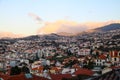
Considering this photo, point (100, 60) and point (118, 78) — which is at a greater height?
point (118, 78)

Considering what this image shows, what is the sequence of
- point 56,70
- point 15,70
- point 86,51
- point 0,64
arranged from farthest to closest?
point 86,51, point 0,64, point 56,70, point 15,70

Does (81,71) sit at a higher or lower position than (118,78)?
lower

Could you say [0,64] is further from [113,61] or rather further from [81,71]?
[81,71]

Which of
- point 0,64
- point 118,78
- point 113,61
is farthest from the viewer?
point 0,64

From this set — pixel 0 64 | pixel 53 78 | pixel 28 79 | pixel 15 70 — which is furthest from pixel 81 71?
pixel 0 64

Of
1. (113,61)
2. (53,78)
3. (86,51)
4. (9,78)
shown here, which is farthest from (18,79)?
(86,51)

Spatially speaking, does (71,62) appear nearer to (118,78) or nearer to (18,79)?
(18,79)

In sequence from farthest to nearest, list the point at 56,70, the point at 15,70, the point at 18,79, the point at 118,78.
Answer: the point at 56,70
the point at 15,70
the point at 18,79
the point at 118,78

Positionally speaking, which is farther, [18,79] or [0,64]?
[0,64]

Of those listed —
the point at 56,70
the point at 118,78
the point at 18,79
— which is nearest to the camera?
the point at 118,78
